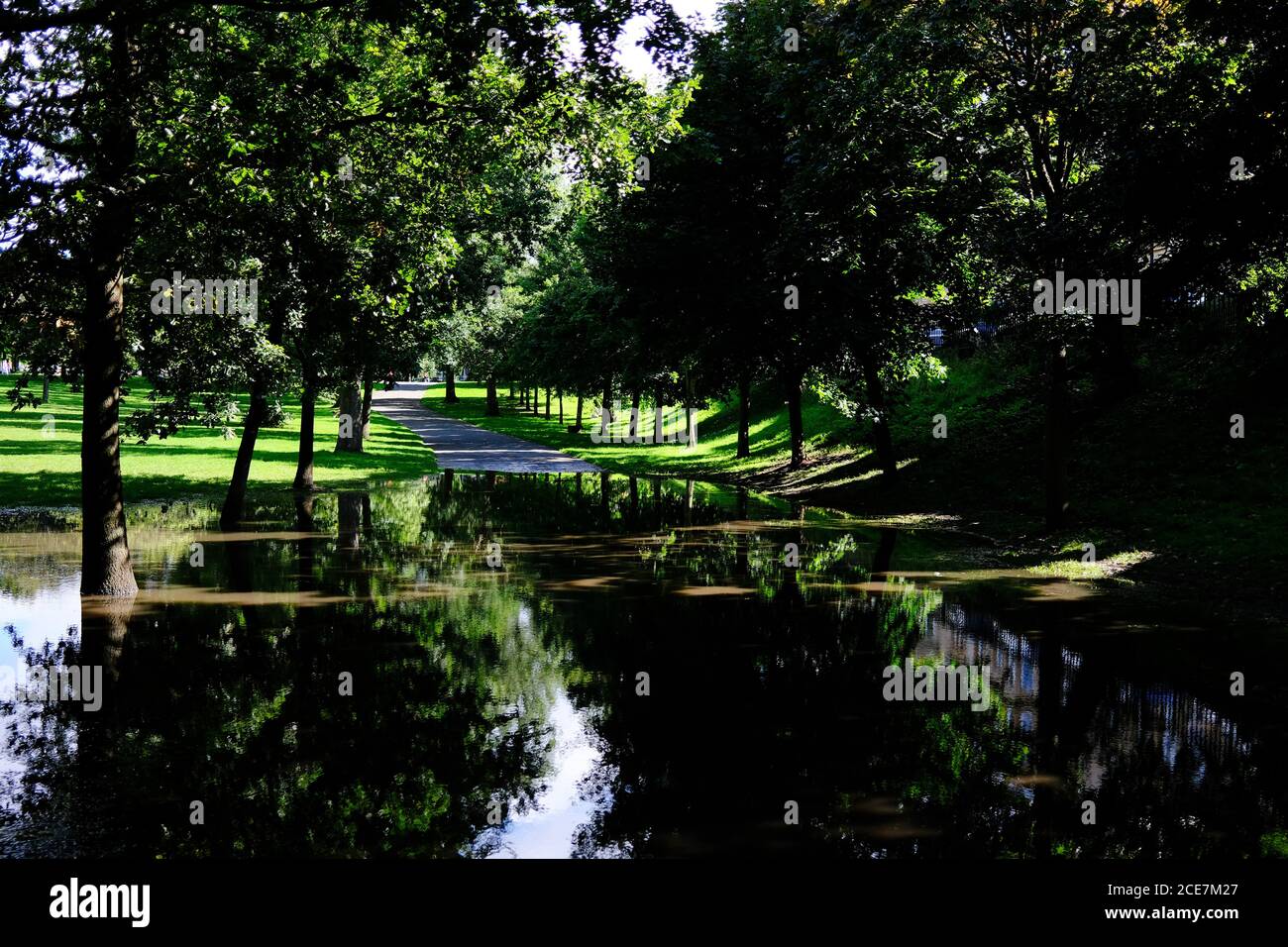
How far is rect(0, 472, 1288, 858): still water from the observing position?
20.1ft

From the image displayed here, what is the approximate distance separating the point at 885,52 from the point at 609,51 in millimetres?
7701

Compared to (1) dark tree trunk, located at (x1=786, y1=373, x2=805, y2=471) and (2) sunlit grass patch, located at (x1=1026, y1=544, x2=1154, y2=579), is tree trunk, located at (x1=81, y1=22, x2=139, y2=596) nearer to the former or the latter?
(2) sunlit grass patch, located at (x1=1026, y1=544, x2=1154, y2=579)

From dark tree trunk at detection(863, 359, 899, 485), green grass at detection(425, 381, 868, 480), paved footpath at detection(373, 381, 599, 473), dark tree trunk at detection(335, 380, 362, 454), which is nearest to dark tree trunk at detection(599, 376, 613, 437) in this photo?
green grass at detection(425, 381, 868, 480)

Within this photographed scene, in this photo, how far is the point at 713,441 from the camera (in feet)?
157

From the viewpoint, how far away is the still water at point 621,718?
611cm

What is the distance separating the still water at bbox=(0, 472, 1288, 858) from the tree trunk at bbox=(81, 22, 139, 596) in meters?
0.63

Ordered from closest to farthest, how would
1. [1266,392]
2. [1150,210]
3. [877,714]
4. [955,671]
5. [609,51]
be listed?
[877,714] → [955,671] → [609,51] → [1150,210] → [1266,392]

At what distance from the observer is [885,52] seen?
1756 cm

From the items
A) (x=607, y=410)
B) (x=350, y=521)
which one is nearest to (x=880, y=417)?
(x=350, y=521)

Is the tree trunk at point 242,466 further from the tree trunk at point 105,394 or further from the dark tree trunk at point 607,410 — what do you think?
the dark tree trunk at point 607,410

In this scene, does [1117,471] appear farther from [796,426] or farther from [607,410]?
[607,410]
